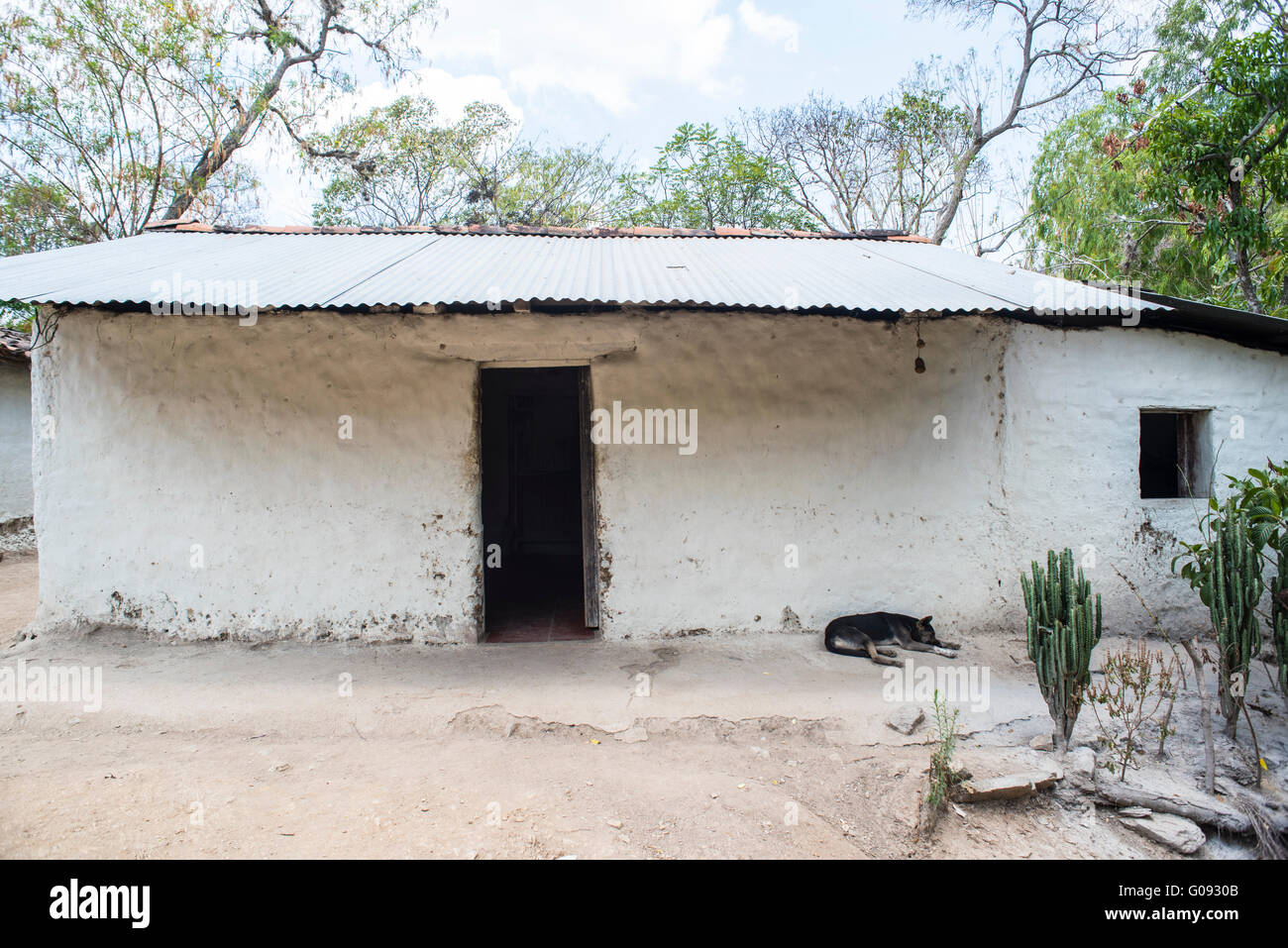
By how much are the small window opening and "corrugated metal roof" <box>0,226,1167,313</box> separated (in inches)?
45.2

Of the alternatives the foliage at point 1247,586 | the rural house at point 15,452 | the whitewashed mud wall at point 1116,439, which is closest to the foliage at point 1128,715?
the foliage at point 1247,586

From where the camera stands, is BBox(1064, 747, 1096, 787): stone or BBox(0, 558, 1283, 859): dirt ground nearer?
BBox(0, 558, 1283, 859): dirt ground

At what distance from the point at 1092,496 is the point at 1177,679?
1.42 metres

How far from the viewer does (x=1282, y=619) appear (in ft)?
11.4

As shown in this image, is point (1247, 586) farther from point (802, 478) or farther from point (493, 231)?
point (493, 231)

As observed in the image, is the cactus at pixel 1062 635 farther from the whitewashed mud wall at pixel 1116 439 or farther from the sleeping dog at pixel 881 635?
the whitewashed mud wall at pixel 1116 439

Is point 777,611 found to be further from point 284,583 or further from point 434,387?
point 284,583

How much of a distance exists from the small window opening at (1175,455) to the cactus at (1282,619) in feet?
5.60

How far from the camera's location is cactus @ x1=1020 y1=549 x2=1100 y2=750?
317cm

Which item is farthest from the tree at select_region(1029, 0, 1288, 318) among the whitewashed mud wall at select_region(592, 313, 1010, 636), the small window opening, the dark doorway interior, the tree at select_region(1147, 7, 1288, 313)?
the dark doorway interior

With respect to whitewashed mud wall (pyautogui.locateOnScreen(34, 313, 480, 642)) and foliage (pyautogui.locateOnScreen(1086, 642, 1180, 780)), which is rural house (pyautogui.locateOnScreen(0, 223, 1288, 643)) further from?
foliage (pyautogui.locateOnScreen(1086, 642, 1180, 780))

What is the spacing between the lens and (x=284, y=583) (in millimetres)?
4777

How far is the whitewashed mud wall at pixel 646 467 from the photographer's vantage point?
4727 millimetres
